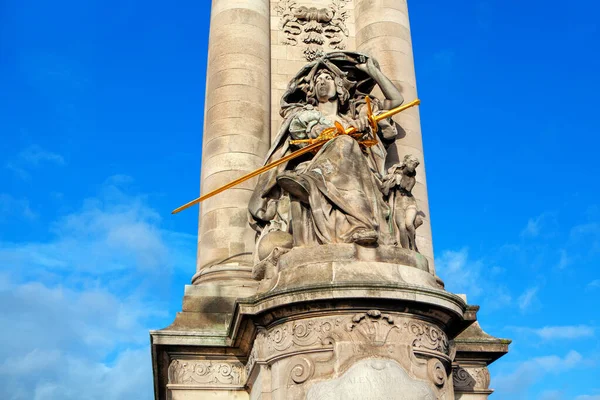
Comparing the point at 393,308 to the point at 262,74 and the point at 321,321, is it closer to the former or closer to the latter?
the point at 321,321

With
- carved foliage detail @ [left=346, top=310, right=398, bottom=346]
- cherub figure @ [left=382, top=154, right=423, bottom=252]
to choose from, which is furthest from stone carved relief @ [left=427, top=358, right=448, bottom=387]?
cherub figure @ [left=382, top=154, right=423, bottom=252]

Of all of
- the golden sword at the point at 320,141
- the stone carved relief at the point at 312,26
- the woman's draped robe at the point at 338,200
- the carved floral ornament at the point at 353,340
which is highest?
the stone carved relief at the point at 312,26

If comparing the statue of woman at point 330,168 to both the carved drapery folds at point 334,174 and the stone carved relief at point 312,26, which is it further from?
the stone carved relief at point 312,26

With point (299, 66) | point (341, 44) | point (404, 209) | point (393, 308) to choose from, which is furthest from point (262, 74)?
point (393, 308)

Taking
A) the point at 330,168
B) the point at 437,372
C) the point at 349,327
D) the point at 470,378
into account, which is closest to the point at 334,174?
the point at 330,168

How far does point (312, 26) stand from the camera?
17016mm

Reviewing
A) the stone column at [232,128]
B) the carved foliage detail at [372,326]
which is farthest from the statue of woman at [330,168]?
the carved foliage detail at [372,326]

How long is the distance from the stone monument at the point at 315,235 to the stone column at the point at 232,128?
0.03 m

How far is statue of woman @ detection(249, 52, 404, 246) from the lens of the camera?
11055mm

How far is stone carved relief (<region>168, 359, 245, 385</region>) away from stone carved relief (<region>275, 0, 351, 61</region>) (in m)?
7.59

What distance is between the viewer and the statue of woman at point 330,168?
36.3ft

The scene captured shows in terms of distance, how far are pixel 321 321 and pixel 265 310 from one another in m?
0.78

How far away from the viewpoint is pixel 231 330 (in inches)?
454

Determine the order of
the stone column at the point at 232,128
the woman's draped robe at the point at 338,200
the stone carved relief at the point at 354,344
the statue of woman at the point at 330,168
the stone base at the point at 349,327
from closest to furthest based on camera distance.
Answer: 1. the stone base at the point at 349,327
2. the stone carved relief at the point at 354,344
3. the woman's draped robe at the point at 338,200
4. the statue of woman at the point at 330,168
5. the stone column at the point at 232,128
